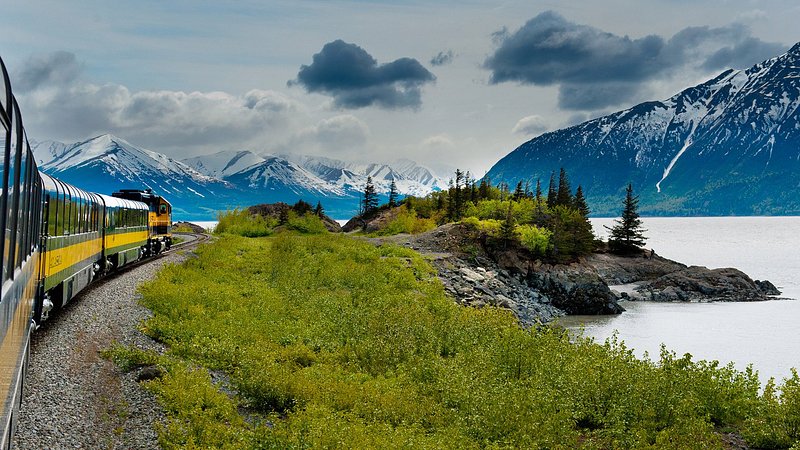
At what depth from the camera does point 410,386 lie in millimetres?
17203

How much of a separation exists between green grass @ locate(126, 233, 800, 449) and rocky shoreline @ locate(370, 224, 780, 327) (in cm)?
2733

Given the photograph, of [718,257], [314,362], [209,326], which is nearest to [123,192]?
[209,326]

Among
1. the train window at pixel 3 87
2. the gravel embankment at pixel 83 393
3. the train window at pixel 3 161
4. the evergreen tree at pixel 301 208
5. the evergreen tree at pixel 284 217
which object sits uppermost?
the train window at pixel 3 87

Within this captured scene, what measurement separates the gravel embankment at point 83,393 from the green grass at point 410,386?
57 centimetres

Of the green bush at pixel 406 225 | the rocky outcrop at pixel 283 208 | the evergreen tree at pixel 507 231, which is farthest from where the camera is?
the rocky outcrop at pixel 283 208

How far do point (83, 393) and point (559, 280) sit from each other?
60.0 metres

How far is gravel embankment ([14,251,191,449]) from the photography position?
10906mm

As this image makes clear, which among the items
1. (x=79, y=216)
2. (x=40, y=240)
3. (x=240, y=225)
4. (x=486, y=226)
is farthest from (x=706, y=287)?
(x=40, y=240)

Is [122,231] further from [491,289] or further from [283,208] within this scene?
[283,208]

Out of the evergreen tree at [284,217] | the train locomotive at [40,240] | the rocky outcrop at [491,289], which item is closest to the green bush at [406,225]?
the evergreen tree at [284,217]

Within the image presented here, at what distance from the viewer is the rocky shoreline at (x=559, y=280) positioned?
57.8m

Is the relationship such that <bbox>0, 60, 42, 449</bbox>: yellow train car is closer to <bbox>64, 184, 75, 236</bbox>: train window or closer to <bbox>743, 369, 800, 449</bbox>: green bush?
<bbox>64, 184, 75, 236</bbox>: train window

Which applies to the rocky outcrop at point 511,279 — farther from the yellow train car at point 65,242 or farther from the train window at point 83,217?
the train window at point 83,217

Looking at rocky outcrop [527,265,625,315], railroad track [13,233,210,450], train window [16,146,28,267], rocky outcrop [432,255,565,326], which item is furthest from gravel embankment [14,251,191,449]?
rocky outcrop [527,265,625,315]
